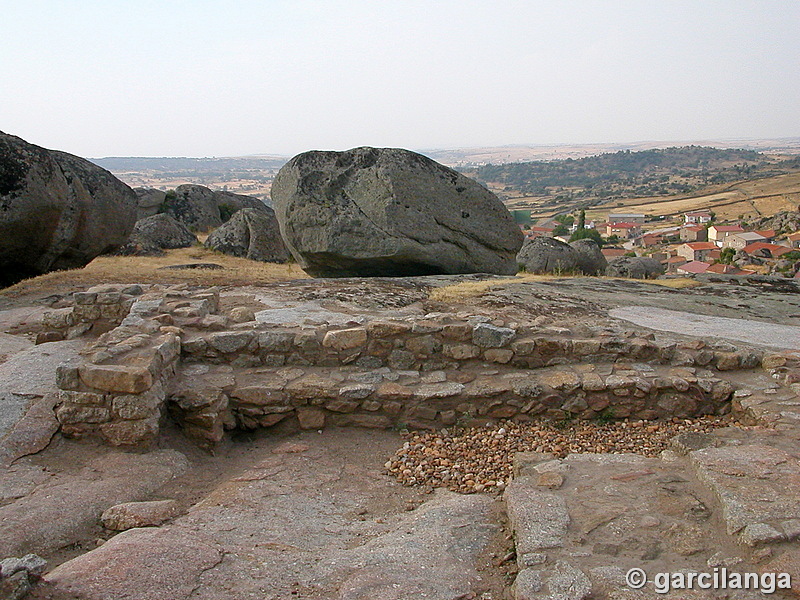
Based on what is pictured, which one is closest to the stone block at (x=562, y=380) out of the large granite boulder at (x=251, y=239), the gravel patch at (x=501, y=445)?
the gravel patch at (x=501, y=445)

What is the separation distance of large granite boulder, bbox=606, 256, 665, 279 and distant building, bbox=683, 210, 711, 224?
5654 centimetres

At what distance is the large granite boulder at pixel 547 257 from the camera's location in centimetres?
1694

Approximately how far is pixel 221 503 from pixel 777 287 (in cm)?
1127

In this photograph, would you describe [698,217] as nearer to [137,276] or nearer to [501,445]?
[137,276]

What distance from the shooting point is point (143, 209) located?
23.0m

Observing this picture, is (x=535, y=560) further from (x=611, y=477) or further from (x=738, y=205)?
(x=738, y=205)

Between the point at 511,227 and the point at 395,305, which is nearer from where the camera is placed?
the point at 395,305

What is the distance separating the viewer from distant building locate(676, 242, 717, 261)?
165ft

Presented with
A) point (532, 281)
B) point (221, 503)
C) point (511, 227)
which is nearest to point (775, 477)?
point (221, 503)

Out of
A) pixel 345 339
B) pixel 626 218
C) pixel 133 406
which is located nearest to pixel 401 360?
pixel 345 339

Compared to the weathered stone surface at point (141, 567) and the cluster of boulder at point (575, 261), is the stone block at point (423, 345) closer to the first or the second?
the weathered stone surface at point (141, 567)

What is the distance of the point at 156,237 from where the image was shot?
19.2 metres

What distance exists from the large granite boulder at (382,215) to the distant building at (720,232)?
50.9 metres

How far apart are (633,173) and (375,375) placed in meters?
153
